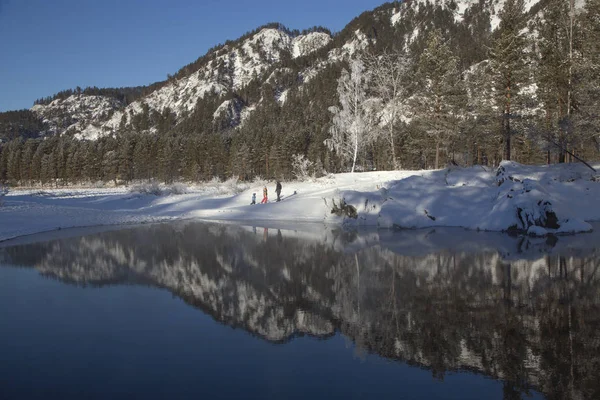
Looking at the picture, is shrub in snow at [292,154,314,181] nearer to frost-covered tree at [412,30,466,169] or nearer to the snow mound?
frost-covered tree at [412,30,466,169]

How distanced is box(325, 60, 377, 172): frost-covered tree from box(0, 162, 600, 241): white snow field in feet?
24.5

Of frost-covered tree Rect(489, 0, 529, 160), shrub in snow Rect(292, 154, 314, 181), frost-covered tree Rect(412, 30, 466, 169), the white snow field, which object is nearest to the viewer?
the white snow field

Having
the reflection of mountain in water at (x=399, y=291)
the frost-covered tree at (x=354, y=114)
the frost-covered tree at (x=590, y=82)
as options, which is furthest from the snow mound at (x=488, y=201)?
the frost-covered tree at (x=354, y=114)

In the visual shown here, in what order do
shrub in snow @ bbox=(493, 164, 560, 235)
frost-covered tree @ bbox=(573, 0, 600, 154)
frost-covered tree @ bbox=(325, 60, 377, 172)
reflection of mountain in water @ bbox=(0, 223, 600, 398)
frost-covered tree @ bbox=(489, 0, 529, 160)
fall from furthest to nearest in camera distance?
1. frost-covered tree @ bbox=(325, 60, 377, 172)
2. frost-covered tree @ bbox=(489, 0, 529, 160)
3. frost-covered tree @ bbox=(573, 0, 600, 154)
4. shrub in snow @ bbox=(493, 164, 560, 235)
5. reflection of mountain in water @ bbox=(0, 223, 600, 398)

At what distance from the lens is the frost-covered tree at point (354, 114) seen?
134 feet

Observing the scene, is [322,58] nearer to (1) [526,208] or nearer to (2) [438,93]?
(2) [438,93]

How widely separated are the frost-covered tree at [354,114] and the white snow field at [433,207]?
746 cm

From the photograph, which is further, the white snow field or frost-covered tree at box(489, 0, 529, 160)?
frost-covered tree at box(489, 0, 529, 160)

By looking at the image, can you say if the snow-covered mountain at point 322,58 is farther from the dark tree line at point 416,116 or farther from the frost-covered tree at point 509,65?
the frost-covered tree at point 509,65

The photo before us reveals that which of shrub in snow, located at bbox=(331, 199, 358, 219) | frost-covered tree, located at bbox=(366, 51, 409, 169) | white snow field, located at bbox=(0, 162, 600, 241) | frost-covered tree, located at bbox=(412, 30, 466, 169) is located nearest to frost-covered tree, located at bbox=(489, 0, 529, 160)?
frost-covered tree, located at bbox=(412, 30, 466, 169)

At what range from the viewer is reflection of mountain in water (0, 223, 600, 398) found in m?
6.61

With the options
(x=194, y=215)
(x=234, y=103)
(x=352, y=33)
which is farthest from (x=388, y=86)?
(x=352, y=33)

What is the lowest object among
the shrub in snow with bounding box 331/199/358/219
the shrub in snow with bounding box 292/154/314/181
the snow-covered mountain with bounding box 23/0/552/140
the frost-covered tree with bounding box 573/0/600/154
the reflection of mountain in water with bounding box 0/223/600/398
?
the reflection of mountain in water with bounding box 0/223/600/398

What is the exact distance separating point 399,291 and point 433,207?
15099 millimetres
